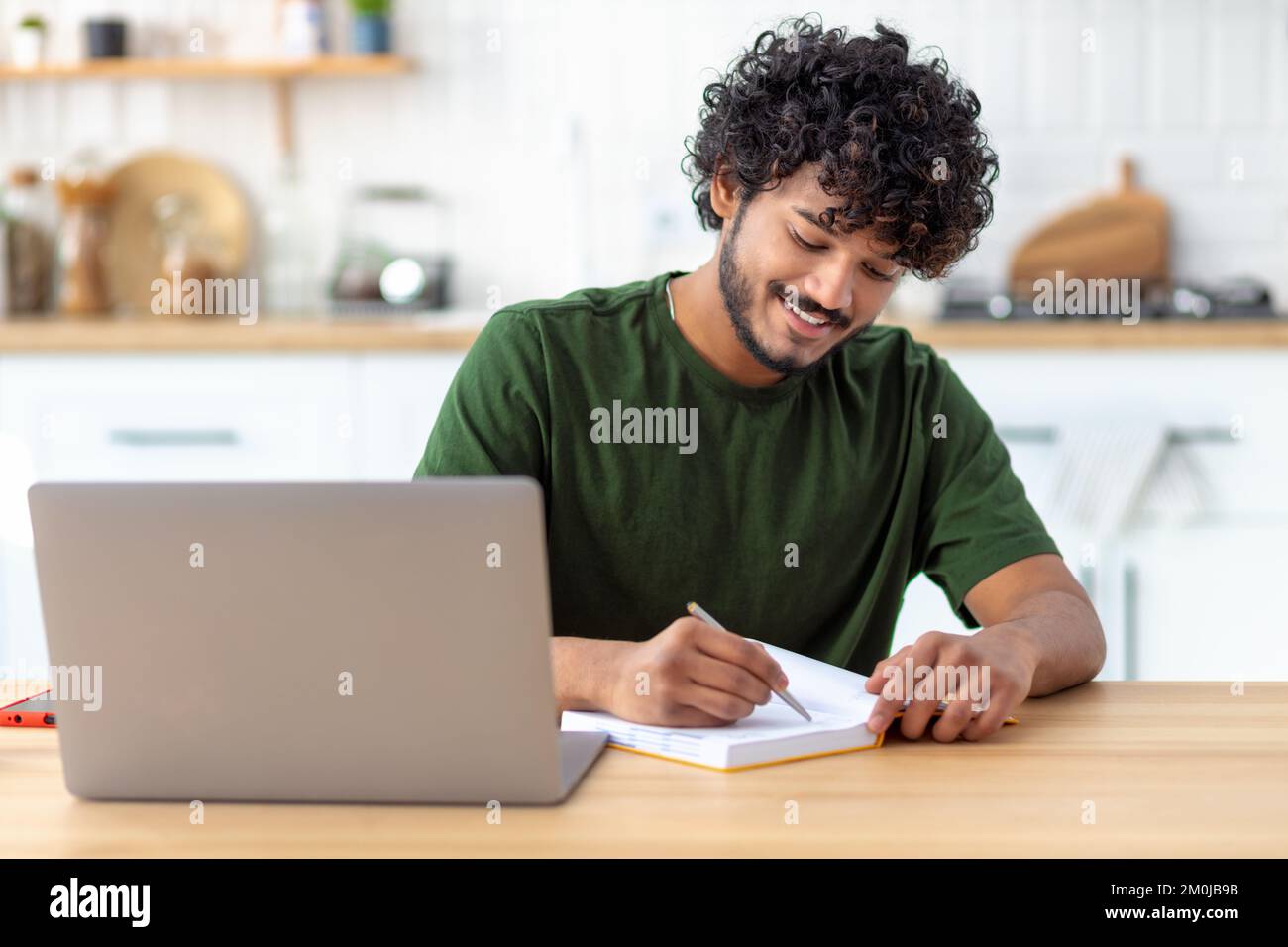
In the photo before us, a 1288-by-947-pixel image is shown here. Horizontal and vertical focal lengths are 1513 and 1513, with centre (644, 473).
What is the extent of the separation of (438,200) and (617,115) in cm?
45

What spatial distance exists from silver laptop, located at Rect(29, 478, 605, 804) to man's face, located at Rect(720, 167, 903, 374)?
1.97ft

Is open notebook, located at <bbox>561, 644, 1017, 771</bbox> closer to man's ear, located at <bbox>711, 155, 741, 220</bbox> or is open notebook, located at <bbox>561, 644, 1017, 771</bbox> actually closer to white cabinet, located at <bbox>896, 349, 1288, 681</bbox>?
man's ear, located at <bbox>711, 155, 741, 220</bbox>

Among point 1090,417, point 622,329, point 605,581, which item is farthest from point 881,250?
point 1090,417

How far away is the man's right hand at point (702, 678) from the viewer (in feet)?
3.59

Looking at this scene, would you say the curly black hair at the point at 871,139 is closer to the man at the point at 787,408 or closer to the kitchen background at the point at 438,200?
the man at the point at 787,408

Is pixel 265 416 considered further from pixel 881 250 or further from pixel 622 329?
pixel 881 250

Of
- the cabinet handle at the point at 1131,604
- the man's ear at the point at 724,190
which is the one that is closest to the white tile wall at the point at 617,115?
the cabinet handle at the point at 1131,604

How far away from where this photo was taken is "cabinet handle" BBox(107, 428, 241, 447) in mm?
2902

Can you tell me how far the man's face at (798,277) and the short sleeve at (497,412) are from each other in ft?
0.71

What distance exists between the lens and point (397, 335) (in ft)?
9.27

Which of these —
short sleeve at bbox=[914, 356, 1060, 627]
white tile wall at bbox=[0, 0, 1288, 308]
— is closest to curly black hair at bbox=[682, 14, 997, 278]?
short sleeve at bbox=[914, 356, 1060, 627]

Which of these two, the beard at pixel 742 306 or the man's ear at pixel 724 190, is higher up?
the man's ear at pixel 724 190

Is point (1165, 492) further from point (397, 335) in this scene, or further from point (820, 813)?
point (820, 813)

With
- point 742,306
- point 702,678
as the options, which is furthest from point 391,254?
point 702,678
